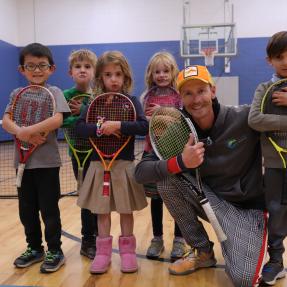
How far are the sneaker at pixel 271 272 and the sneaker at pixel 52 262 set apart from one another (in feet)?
3.99

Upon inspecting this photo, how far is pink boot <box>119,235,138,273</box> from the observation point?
2318mm

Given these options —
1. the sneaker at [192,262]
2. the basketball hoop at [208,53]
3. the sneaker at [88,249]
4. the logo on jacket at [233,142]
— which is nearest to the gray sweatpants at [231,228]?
the sneaker at [192,262]

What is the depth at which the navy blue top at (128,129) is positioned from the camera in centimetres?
225

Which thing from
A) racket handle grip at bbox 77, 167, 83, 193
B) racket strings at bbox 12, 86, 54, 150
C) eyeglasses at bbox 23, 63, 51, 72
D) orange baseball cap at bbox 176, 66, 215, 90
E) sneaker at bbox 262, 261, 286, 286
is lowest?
sneaker at bbox 262, 261, 286, 286

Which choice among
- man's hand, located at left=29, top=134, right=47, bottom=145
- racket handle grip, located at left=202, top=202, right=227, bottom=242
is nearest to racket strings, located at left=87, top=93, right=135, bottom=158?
man's hand, located at left=29, top=134, right=47, bottom=145

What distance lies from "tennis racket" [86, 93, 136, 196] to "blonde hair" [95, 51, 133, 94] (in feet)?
0.35

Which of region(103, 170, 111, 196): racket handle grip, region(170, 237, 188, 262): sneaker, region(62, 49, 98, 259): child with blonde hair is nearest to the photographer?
region(103, 170, 111, 196): racket handle grip

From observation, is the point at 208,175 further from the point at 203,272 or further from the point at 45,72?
the point at 45,72

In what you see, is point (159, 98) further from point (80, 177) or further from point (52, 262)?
point (52, 262)

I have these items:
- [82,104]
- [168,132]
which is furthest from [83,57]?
[168,132]

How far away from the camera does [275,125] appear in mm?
2018

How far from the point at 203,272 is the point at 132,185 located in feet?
2.20

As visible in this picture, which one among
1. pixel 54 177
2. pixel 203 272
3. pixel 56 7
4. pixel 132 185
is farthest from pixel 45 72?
pixel 56 7

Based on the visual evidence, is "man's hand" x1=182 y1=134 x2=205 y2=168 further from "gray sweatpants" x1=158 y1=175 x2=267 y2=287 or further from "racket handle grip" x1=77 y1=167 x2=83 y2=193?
"racket handle grip" x1=77 y1=167 x2=83 y2=193
